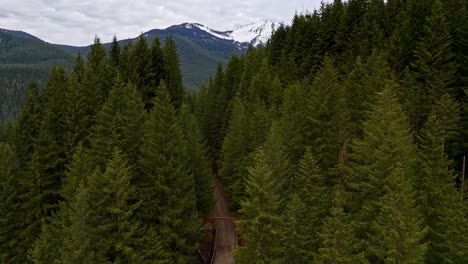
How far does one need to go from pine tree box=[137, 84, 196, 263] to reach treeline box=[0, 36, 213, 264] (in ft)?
0.27

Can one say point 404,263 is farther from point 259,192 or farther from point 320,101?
point 320,101

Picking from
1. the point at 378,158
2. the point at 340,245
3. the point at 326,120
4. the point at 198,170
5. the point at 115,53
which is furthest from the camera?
the point at 115,53

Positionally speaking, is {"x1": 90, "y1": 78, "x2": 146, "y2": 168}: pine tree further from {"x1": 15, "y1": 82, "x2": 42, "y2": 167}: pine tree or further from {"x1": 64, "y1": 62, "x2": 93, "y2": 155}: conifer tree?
{"x1": 15, "y1": 82, "x2": 42, "y2": 167}: pine tree

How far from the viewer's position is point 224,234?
41.1 metres

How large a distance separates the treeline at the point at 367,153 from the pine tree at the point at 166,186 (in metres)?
5.24

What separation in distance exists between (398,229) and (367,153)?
6.17 m

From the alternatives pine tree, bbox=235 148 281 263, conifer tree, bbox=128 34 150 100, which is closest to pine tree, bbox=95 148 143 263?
pine tree, bbox=235 148 281 263

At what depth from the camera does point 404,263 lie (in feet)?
64.6

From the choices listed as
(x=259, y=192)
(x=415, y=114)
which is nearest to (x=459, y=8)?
(x=415, y=114)

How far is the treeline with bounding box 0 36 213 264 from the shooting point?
1101 inches

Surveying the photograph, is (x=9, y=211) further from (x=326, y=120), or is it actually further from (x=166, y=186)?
(x=326, y=120)

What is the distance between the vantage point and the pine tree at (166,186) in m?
30.0

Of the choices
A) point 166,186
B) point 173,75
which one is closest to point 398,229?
point 166,186

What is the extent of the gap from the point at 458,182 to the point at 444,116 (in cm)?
613
